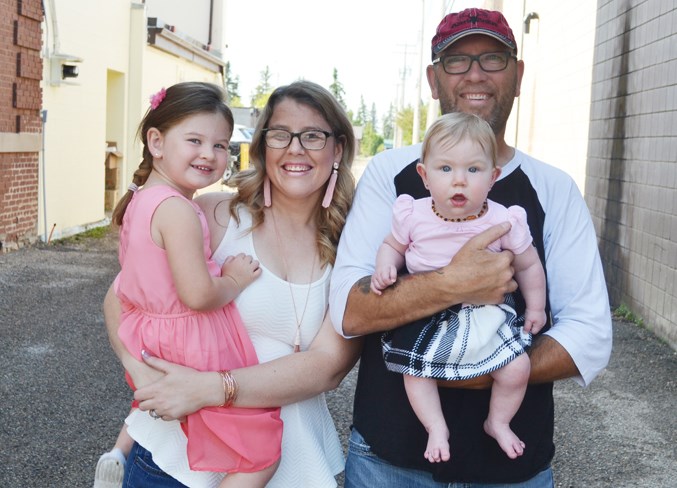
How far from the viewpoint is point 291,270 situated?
2902 mm

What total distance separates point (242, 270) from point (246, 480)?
660 millimetres

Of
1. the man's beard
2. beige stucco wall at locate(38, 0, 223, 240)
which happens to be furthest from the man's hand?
beige stucco wall at locate(38, 0, 223, 240)

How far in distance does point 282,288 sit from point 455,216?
25.6 inches

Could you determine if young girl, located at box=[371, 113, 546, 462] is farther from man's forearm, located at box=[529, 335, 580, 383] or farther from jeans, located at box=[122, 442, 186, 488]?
jeans, located at box=[122, 442, 186, 488]

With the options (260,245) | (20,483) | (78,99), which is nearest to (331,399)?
(20,483)

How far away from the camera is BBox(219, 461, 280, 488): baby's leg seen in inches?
105

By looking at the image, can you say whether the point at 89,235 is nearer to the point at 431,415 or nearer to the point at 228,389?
the point at 228,389

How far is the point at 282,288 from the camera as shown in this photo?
2857 millimetres

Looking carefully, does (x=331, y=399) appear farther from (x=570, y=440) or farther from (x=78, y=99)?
(x=78, y=99)

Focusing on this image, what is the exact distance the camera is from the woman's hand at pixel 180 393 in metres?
2.60

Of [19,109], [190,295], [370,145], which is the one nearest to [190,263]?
[190,295]

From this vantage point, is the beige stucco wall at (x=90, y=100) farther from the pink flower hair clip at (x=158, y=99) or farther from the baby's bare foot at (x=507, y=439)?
the baby's bare foot at (x=507, y=439)

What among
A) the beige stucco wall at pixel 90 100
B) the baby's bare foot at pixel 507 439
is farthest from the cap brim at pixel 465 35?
the beige stucco wall at pixel 90 100

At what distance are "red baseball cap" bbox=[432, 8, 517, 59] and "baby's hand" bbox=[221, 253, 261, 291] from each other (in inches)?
37.5
